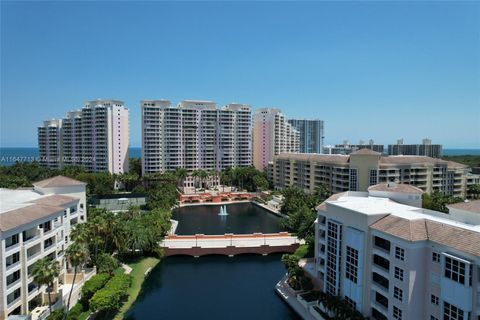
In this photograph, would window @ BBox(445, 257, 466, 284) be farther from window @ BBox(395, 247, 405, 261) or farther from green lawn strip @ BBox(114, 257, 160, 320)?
green lawn strip @ BBox(114, 257, 160, 320)

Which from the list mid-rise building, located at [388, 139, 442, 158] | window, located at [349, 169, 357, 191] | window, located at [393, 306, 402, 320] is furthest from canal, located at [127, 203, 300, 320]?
mid-rise building, located at [388, 139, 442, 158]

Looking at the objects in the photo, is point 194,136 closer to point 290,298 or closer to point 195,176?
point 195,176

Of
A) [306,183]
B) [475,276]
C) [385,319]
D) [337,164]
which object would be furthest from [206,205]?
[475,276]

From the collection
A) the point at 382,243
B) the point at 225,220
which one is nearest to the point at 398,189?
the point at 382,243

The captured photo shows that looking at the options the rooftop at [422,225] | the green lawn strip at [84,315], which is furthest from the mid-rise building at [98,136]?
the rooftop at [422,225]

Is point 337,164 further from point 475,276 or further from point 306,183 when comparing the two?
point 475,276

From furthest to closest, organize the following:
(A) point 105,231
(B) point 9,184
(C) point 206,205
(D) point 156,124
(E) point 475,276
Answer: (D) point 156,124 → (C) point 206,205 → (B) point 9,184 → (A) point 105,231 → (E) point 475,276
